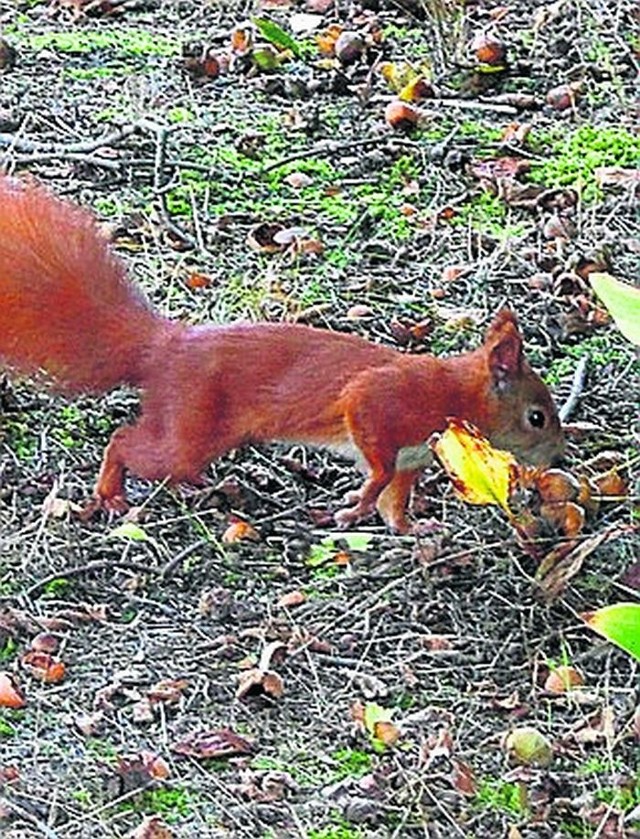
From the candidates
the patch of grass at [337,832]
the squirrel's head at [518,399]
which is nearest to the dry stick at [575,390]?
the squirrel's head at [518,399]

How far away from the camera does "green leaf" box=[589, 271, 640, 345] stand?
133cm

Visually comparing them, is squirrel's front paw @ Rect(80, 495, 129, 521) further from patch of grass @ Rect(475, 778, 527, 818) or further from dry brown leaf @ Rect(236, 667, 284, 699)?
patch of grass @ Rect(475, 778, 527, 818)

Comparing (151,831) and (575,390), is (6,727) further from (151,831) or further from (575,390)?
(575,390)

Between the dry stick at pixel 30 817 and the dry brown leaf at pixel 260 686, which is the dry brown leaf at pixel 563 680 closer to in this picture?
the dry brown leaf at pixel 260 686

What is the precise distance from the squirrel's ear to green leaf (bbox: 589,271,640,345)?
1.33 meters

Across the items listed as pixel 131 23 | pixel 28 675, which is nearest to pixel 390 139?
pixel 131 23

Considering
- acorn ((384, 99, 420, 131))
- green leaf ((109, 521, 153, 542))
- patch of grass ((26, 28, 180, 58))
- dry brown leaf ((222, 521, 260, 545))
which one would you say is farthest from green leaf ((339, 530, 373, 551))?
patch of grass ((26, 28, 180, 58))

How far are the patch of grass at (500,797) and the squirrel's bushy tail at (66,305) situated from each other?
830 millimetres

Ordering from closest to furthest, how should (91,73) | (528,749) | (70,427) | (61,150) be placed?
(528,749)
(70,427)
(61,150)
(91,73)

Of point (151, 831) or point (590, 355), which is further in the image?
point (590, 355)

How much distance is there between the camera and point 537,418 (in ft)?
8.95

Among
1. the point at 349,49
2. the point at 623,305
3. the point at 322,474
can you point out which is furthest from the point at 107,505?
the point at 349,49

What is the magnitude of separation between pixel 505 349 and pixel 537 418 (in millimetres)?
101

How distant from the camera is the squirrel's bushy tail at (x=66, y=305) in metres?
2.70
